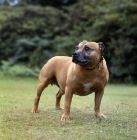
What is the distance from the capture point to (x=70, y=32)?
27.4 meters

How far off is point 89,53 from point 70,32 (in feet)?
64.6

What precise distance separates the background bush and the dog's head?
15.4 m

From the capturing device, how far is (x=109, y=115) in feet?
28.5

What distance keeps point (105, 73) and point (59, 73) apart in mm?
1161

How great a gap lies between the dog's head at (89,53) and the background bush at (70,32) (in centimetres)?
1545

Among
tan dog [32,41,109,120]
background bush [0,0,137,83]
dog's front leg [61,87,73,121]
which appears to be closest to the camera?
tan dog [32,41,109,120]

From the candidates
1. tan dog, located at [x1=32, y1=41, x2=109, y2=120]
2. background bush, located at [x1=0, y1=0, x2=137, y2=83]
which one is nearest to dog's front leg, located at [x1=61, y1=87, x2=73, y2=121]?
tan dog, located at [x1=32, y1=41, x2=109, y2=120]

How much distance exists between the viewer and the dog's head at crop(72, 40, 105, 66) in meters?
7.61

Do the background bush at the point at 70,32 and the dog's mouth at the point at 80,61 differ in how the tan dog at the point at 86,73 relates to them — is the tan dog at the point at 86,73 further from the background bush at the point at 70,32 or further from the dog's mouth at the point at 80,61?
the background bush at the point at 70,32

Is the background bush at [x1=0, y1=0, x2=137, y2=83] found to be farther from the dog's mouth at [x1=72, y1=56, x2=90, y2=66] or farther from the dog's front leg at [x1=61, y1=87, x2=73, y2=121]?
the dog's mouth at [x1=72, y1=56, x2=90, y2=66]

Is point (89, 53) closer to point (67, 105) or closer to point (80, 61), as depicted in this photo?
point (80, 61)

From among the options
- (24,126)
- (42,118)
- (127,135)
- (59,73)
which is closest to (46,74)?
(59,73)

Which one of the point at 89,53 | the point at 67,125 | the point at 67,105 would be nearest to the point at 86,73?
the point at 89,53

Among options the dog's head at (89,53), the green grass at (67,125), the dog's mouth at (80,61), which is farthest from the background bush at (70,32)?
the dog's mouth at (80,61)
